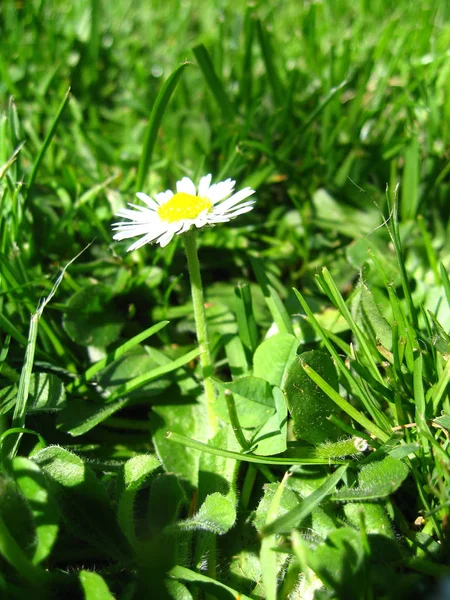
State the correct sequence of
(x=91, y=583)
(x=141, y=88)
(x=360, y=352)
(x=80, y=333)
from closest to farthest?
(x=91, y=583)
(x=360, y=352)
(x=80, y=333)
(x=141, y=88)

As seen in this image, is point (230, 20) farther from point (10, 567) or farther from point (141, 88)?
point (10, 567)

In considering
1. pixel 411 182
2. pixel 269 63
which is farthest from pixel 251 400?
pixel 269 63

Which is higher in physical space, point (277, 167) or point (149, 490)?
point (277, 167)

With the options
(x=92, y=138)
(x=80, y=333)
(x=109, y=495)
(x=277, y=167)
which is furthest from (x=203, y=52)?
(x=109, y=495)

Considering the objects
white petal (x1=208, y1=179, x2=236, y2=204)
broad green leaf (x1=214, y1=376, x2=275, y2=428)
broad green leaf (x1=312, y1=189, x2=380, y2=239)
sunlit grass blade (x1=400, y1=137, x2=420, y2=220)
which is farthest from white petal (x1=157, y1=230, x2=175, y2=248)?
sunlit grass blade (x1=400, y1=137, x2=420, y2=220)

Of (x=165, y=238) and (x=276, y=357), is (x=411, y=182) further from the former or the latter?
(x=165, y=238)

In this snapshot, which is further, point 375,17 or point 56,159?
point 375,17

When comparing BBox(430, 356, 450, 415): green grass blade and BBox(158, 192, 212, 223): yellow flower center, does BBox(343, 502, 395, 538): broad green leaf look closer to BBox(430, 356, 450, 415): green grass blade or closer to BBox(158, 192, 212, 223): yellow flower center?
BBox(430, 356, 450, 415): green grass blade

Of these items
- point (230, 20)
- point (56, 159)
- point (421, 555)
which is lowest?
point (421, 555)
